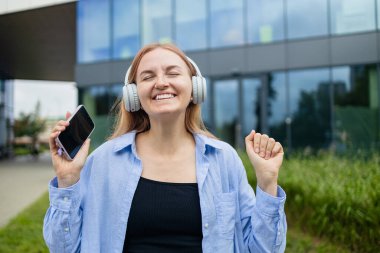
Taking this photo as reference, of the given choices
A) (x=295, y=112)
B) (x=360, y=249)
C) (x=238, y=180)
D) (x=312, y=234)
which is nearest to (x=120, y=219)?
(x=238, y=180)

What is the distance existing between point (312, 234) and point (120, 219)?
3.74 metres

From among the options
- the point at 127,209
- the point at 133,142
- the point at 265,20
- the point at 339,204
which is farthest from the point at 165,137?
the point at 265,20

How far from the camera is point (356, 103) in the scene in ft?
43.2

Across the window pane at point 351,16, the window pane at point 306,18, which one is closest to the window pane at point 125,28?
the window pane at point 306,18

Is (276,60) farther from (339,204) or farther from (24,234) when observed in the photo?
(24,234)

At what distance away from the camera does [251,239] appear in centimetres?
177

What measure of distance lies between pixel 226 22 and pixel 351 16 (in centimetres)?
467

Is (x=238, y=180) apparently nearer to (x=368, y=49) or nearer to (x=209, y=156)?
(x=209, y=156)

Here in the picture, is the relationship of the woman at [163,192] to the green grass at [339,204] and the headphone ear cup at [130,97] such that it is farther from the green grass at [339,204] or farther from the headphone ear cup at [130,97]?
the green grass at [339,204]

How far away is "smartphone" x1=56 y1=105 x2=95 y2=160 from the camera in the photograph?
170 centimetres

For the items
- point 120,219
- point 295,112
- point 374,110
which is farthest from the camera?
point 295,112

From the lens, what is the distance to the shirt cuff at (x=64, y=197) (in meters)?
1.66

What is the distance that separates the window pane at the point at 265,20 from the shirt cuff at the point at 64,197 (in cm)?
1351

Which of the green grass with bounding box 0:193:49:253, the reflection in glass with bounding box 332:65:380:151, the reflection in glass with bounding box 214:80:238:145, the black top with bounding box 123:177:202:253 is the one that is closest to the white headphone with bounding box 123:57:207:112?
the black top with bounding box 123:177:202:253
